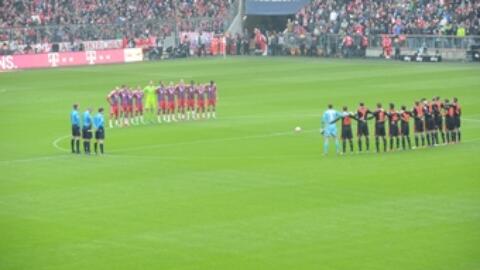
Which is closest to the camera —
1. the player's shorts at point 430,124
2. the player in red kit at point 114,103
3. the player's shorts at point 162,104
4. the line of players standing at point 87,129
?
the line of players standing at point 87,129

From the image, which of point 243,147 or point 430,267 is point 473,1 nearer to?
point 243,147

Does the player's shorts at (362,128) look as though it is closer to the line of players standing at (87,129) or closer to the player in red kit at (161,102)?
the line of players standing at (87,129)

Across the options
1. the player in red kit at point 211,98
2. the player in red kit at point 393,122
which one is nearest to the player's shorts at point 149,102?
the player in red kit at point 211,98

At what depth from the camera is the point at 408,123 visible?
151 ft

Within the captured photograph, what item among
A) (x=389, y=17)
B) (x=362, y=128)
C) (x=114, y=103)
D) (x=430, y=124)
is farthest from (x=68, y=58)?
(x=362, y=128)

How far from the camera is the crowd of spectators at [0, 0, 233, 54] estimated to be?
300ft

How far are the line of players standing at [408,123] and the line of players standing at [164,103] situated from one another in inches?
468

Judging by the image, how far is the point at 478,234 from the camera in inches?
1232

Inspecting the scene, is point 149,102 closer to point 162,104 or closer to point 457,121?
point 162,104

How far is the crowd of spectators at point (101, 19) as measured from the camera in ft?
300

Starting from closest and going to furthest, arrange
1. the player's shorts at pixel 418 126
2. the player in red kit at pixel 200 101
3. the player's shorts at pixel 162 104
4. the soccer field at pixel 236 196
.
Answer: the soccer field at pixel 236 196 < the player's shorts at pixel 418 126 < the player's shorts at pixel 162 104 < the player in red kit at pixel 200 101

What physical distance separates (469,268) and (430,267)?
86 cm

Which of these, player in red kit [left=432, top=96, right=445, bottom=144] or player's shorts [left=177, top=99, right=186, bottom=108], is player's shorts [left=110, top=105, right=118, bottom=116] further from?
player in red kit [left=432, top=96, right=445, bottom=144]

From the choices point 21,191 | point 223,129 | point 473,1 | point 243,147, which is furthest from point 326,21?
point 21,191
